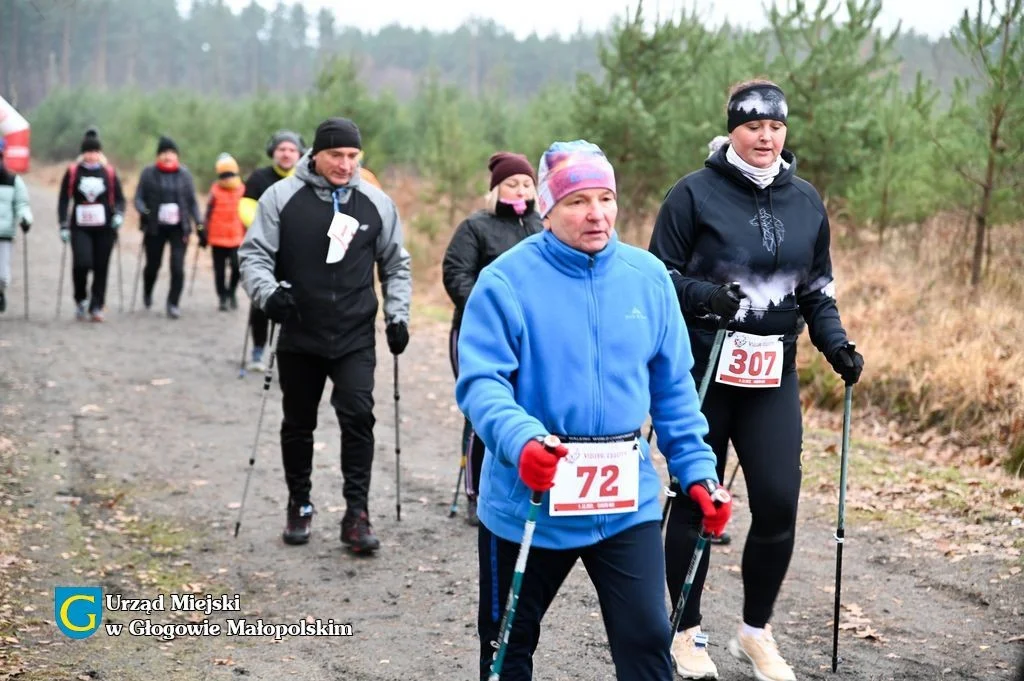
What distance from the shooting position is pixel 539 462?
3107 millimetres

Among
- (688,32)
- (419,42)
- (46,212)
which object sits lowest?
(46,212)

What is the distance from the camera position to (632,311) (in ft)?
11.3

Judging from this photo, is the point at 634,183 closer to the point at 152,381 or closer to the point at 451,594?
the point at 152,381

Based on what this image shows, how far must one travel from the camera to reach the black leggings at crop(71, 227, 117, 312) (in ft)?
47.7

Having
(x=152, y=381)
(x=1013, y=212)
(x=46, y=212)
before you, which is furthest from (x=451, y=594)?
(x=46, y=212)

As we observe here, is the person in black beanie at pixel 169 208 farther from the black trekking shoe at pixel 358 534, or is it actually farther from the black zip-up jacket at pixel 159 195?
the black trekking shoe at pixel 358 534

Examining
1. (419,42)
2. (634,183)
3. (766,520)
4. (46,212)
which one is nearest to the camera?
(766,520)


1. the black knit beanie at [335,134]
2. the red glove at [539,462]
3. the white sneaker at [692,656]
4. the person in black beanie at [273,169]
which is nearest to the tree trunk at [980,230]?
the person in black beanie at [273,169]

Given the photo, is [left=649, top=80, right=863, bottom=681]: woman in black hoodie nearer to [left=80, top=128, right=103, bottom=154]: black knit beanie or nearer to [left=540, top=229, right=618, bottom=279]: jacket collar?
[left=540, top=229, right=618, bottom=279]: jacket collar

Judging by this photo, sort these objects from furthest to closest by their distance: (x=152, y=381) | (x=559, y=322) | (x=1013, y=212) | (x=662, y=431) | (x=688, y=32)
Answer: (x=688, y=32) < (x=1013, y=212) < (x=152, y=381) < (x=662, y=431) < (x=559, y=322)

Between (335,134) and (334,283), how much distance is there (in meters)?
0.81

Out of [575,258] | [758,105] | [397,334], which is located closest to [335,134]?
[397,334]

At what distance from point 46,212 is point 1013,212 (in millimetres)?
26316

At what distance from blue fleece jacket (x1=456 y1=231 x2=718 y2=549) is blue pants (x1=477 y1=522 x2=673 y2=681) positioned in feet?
0.22
